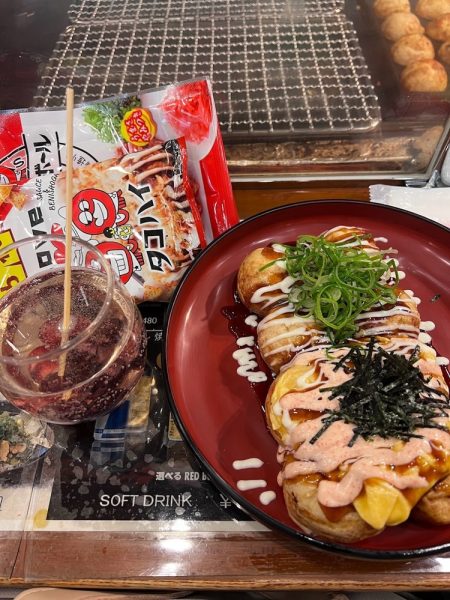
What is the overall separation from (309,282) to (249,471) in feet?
2.34

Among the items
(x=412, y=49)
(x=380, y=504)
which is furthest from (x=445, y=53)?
(x=380, y=504)

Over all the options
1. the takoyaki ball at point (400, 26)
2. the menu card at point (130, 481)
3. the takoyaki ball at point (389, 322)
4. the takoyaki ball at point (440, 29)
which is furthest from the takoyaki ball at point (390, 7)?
the menu card at point (130, 481)

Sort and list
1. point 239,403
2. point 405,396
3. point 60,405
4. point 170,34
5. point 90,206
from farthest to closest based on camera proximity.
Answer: point 170,34 < point 90,206 < point 239,403 < point 60,405 < point 405,396

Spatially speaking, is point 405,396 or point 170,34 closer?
point 405,396

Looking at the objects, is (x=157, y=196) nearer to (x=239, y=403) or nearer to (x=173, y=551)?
(x=239, y=403)

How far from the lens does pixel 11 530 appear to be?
1644 mm

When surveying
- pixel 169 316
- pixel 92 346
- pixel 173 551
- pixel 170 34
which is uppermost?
pixel 170 34

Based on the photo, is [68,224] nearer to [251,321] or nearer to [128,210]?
[128,210]

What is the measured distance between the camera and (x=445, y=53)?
2.72m

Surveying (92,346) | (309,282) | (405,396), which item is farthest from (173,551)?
(309,282)

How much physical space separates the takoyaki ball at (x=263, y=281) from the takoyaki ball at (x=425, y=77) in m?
1.37

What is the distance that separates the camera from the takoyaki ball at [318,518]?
4.44 ft

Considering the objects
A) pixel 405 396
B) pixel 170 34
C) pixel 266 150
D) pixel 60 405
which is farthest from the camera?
pixel 170 34

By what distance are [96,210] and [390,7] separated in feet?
7.44
